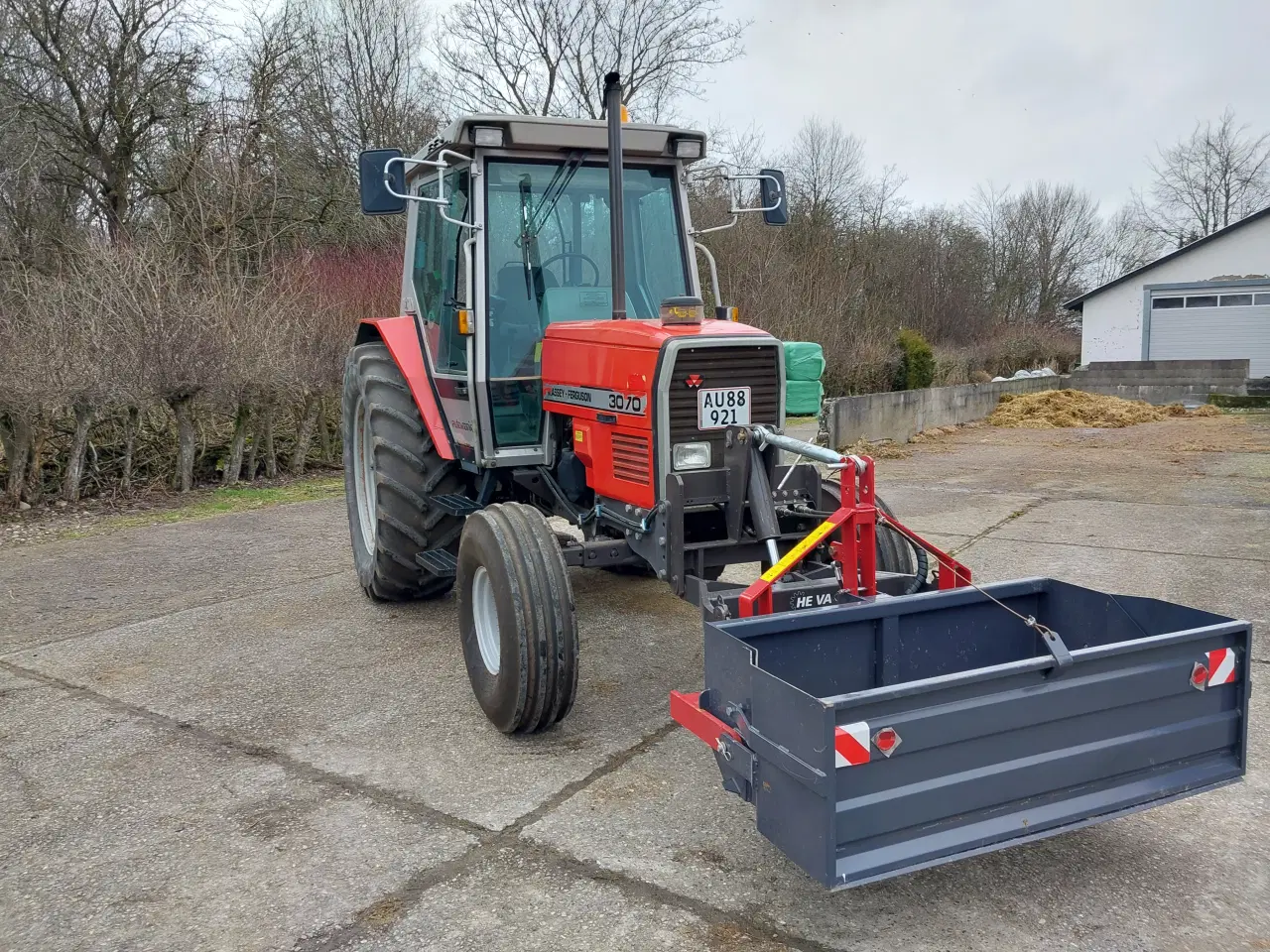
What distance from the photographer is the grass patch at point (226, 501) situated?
8134 millimetres

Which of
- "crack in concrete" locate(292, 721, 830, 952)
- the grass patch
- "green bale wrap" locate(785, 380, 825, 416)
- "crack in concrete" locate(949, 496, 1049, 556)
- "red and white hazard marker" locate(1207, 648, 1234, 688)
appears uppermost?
"green bale wrap" locate(785, 380, 825, 416)

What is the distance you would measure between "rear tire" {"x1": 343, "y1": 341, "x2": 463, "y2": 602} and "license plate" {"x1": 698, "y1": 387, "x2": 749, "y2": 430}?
165 centimetres

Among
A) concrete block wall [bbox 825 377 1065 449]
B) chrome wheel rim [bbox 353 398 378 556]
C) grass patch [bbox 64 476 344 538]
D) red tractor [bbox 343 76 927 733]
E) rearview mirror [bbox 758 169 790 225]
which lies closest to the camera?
red tractor [bbox 343 76 927 733]

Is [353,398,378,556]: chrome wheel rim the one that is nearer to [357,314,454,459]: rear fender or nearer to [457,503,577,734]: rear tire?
[357,314,454,459]: rear fender

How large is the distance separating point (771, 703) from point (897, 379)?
1505 centimetres

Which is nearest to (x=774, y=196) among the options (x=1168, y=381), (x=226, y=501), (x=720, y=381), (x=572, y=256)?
(x=572, y=256)

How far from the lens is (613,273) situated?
172 inches

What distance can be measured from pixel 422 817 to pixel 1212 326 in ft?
85.1

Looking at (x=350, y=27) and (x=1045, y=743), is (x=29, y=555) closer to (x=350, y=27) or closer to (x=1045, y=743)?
(x=1045, y=743)

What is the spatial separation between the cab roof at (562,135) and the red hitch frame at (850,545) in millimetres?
2060

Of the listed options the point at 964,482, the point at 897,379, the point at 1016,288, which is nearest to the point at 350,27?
the point at 897,379

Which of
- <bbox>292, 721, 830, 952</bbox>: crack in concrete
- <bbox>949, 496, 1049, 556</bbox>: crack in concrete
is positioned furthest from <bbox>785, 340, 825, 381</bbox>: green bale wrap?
<bbox>292, 721, 830, 952</bbox>: crack in concrete

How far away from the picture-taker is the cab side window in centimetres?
464

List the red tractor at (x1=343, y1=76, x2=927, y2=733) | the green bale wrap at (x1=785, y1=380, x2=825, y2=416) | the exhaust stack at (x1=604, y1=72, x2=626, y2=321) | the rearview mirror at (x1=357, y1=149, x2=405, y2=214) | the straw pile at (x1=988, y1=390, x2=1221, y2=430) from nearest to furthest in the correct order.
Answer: the red tractor at (x1=343, y1=76, x2=927, y2=733), the exhaust stack at (x1=604, y1=72, x2=626, y2=321), the rearview mirror at (x1=357, y1=149, x2=405, y2=214), the green bale wrap at (x1=785, y1=380, x2=825, y2=416), the straw pile at (x1=988, y1=390, x2=1221, y2=430)
